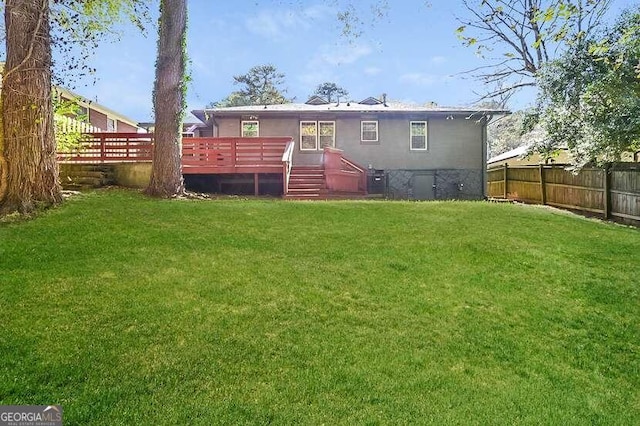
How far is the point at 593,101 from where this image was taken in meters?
12.0

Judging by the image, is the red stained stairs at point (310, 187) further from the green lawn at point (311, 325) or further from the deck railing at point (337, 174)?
the green lawn at point (311, 325)

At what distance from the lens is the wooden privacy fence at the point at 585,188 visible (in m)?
11.9

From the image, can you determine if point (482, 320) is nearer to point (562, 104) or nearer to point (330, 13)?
point (330, 13)

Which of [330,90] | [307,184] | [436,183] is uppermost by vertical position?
[330,90]

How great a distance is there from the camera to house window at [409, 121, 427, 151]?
18219 millimetres

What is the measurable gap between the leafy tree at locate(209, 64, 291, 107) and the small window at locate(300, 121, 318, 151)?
22392 millimetres

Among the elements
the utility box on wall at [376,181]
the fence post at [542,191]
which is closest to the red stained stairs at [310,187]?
the utility box on wall at [376,181]

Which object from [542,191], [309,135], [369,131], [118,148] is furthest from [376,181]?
[118,148]

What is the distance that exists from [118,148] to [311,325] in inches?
467

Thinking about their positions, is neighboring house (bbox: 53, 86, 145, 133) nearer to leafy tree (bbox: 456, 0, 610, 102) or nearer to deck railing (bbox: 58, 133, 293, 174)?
deck railing (bbox: 58, 133, 293, 174)

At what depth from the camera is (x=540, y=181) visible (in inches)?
637

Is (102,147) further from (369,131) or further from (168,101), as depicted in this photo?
(369,131)

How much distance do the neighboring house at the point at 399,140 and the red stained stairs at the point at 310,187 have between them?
2330mm

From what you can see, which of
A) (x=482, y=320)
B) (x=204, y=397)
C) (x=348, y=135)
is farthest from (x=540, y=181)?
(x=204, y=397)
